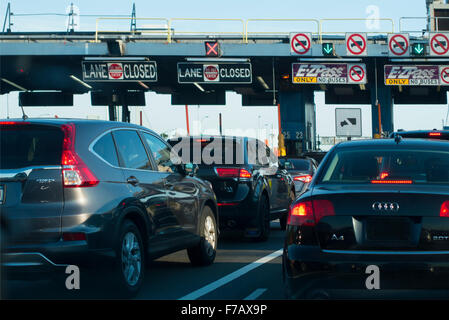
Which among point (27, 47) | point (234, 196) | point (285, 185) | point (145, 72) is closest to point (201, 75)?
point (145, 72)

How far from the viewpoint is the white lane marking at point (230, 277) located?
7459 mm

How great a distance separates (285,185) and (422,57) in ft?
66.9

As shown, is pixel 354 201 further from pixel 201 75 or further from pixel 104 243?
pixel 201 75

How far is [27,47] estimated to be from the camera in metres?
34.2

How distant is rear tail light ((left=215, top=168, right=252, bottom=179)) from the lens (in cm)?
1221

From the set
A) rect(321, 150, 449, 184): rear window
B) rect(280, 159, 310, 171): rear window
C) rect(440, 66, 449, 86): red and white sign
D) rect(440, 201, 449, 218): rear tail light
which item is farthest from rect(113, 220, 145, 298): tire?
rect(440, 66, 449, 86): red and white sign

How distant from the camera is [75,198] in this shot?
6.54 m

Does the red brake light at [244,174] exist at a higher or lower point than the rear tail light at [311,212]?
higher

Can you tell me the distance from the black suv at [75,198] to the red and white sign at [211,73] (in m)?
25.2

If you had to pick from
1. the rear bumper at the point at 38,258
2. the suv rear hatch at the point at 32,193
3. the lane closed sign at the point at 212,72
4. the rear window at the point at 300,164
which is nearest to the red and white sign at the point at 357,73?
→ the lane closed sign at the point at 212,72

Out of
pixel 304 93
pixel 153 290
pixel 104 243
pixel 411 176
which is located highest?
pixel 304 93

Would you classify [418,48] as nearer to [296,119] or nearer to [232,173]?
[296,119]

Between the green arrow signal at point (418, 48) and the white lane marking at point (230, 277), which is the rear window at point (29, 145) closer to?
the white lane marking at point (230, 277)

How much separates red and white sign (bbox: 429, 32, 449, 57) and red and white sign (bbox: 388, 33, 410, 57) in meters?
1.05
